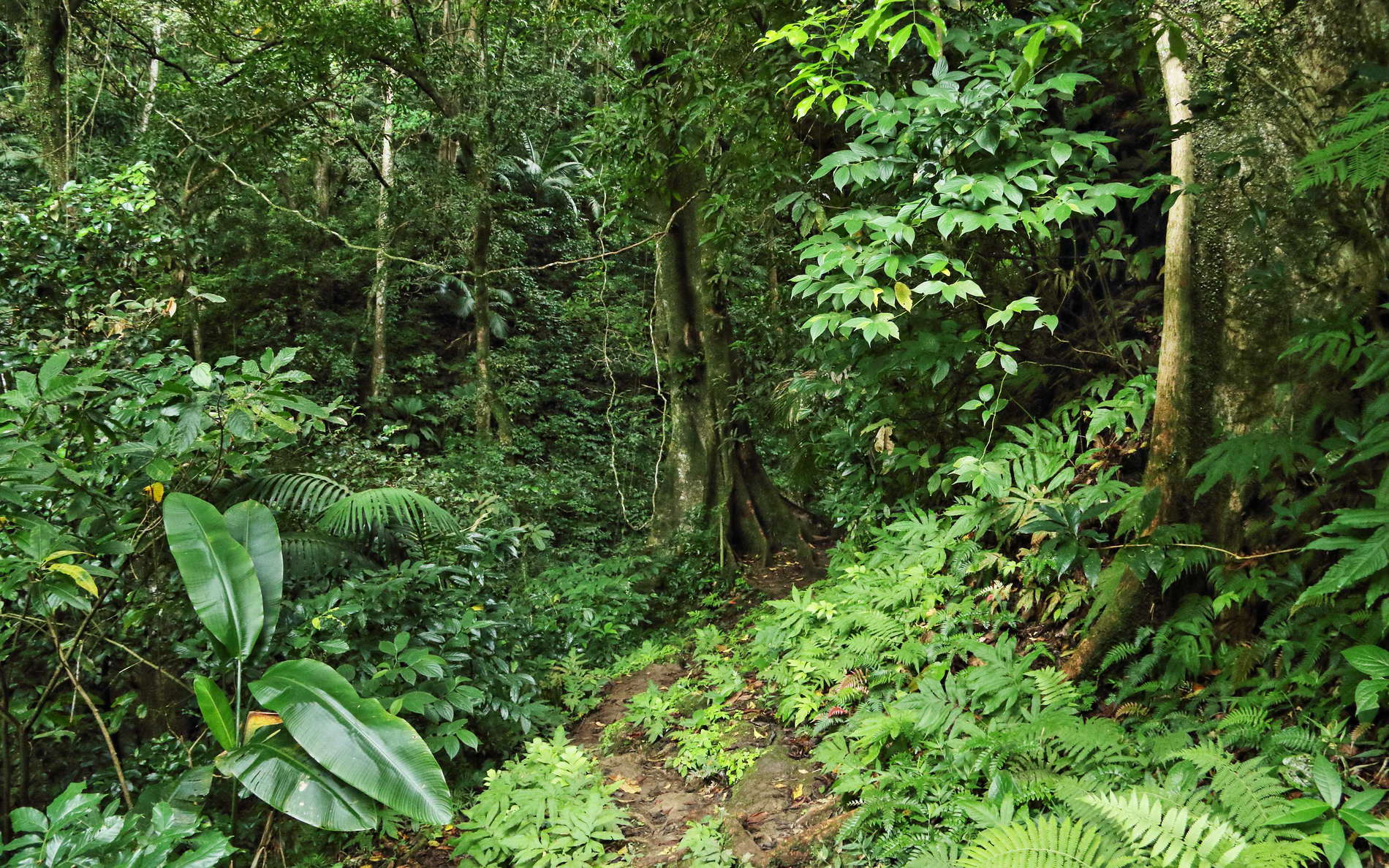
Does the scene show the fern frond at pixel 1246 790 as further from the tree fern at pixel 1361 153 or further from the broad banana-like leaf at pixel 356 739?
the broad banana-like leaf at pixel 356 739

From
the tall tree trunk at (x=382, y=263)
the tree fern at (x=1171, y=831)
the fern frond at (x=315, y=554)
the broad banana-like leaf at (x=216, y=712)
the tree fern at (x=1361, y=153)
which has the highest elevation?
the tall tree trunk at (x=382, y=263)

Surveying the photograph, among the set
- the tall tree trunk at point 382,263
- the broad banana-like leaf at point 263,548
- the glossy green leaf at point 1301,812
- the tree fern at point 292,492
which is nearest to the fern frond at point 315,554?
the tree fern at point 292,492

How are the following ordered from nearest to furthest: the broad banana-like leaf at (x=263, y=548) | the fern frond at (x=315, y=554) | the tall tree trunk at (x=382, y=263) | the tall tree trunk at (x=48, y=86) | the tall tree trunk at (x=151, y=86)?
1. the broad banana-like leaf at (x=263, y=548)
2. the fern frond at (x=315, y=554)
3. the tall tree trunk at (x=48, y=86)
4. the tall tree trunk at (x=151, y=86)
5. the tall tree trunk at (x=382, y=263)

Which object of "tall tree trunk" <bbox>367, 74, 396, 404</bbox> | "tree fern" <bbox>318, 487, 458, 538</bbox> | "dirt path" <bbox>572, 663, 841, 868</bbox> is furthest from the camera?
"tall tree trunk" <bbox>367, 74, 396, 404</bbox>

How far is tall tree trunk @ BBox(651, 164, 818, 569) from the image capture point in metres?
8.37

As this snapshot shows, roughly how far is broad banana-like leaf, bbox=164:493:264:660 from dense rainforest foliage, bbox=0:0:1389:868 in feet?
0.05

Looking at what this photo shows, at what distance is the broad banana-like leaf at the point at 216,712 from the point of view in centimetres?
264

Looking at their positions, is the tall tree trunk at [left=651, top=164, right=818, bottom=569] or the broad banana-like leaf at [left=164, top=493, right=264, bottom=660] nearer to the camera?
the broad banana-like leaf at [left=164, top=493, right=264, bottom=660]

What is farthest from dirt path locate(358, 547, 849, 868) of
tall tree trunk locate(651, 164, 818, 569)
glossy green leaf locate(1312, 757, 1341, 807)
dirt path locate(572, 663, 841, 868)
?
tall tree trunk locate(651, 164, 818, 569)

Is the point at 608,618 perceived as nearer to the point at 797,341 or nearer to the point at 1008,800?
the point at 797,341

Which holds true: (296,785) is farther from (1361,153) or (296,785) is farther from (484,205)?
(484,205)

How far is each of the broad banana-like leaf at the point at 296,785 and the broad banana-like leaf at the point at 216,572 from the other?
1.38 ft

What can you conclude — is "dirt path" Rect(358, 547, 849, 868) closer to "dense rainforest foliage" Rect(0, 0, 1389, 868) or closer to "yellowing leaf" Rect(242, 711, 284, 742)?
"dense rainforest foliage" Rect(0, 0, 1389, 868)

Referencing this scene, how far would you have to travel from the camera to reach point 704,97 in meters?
5.33
